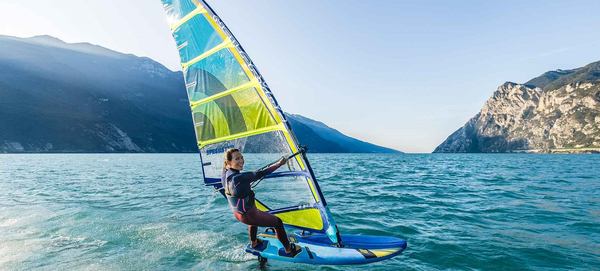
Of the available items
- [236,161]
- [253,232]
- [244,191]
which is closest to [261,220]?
[244,191]

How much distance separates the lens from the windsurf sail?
7.81m

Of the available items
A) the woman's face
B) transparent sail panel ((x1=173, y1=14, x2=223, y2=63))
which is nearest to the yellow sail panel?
the woman's face

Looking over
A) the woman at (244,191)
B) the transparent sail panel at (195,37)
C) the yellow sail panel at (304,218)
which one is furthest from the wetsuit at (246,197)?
the transparent sail panel at (195,37)

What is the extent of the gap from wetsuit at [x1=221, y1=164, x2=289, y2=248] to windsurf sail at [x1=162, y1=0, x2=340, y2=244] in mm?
421

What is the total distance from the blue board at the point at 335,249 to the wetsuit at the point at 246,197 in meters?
0.62

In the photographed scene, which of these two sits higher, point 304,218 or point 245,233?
point 304,218

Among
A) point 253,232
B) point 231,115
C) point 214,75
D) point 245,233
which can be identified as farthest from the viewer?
point 245,233

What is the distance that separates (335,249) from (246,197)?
2.49 m

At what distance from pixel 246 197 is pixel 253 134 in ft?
6.90

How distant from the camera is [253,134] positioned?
8594mm

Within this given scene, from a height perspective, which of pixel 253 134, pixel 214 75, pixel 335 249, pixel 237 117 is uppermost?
pixel 214 75

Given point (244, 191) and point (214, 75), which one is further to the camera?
point (214, 75)

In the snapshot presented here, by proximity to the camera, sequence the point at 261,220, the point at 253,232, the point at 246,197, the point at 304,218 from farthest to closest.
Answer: the point at 304,218
the point at 253,232
the point at 261,220
the point at 246,197

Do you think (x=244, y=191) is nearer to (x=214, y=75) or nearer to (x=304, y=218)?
(x=304, y=218)
